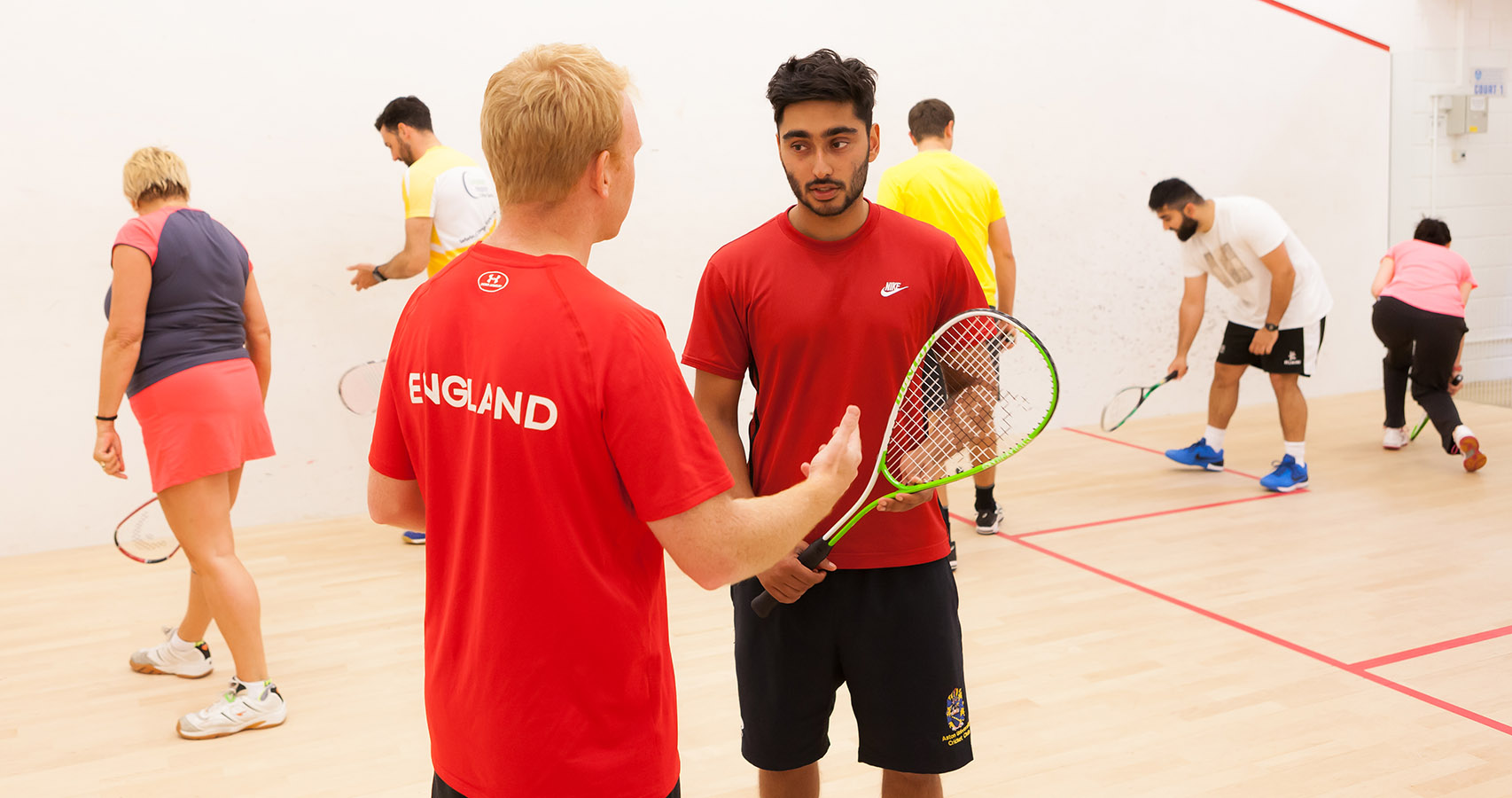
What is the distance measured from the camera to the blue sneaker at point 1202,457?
15.6 ft

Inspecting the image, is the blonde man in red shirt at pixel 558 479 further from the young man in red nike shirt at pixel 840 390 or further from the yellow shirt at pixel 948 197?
the yellow shirt at pixel 948 197

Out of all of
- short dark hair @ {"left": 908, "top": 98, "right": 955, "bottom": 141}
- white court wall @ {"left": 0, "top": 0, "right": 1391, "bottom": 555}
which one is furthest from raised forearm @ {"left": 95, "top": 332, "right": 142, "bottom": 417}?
short dark hair @ {"left": 908, "top": 98, "right": 955, "bottom": 141}

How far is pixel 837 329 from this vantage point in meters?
1.60

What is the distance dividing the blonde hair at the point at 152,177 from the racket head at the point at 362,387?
4.47ft

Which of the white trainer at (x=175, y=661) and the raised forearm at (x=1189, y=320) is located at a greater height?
the raised forearm at (x=1189, y=320)

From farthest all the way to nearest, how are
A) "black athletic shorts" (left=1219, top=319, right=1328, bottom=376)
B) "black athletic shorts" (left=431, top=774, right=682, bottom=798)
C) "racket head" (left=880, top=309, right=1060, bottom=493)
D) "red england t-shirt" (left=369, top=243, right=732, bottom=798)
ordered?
1. "black athletic shorts" (left=1219, top=319, right=1328, bottom=376)
2. "racket head" (left=880, top=309, right=1060, bottom=493)
3. "black athletic shorts" (left=431, top=774, right=682, bottom=798)
4. "red england t-shirt" (left=369, top=243, right=732, bottom=798)

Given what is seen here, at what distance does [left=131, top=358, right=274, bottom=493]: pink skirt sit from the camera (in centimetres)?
249

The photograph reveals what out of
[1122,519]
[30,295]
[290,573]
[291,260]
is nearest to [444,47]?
[291,260]

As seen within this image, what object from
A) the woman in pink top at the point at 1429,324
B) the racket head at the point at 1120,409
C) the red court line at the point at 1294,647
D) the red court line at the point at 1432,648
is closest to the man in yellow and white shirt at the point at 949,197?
the red court line at the point at 1294,647

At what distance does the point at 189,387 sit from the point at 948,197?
7.28 feet

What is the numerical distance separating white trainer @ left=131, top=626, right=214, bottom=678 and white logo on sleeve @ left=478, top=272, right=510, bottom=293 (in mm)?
2277

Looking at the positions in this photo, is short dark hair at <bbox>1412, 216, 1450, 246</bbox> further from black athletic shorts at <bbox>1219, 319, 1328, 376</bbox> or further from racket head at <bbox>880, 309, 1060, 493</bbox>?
racket head at <bbox>880, 309, 1060, 493</bbox>

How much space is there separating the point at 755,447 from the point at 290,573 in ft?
8.34

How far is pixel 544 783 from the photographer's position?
107 centimetres
